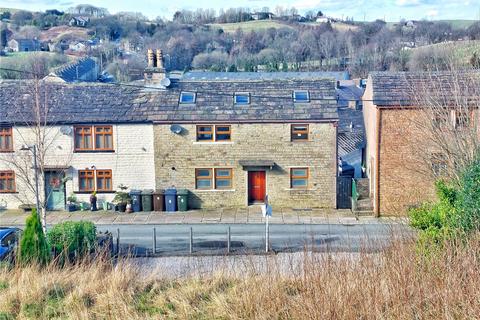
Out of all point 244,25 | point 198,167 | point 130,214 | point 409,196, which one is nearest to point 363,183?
point 409,196

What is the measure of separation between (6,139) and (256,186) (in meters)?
12.0

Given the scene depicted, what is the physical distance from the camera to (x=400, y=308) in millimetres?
8234

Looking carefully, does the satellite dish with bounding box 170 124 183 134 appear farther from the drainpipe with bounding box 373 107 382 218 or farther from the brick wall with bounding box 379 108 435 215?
the brick wall with bounding box 379 108 435 215

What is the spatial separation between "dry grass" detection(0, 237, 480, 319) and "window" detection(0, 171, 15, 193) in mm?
17625

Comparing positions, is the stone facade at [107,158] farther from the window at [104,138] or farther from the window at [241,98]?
the window at [241,98]

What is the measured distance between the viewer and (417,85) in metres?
25.7

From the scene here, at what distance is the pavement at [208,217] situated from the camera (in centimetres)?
2659

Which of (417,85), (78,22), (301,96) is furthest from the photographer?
(78,22)

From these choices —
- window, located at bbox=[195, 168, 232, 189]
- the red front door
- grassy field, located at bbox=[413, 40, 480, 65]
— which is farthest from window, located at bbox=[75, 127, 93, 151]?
grassy field, located at bbox=[413, 40, 480, 65]

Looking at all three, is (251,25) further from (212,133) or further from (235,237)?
(235,237)

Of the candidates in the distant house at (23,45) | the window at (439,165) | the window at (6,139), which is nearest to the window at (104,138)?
the window at (6,139)

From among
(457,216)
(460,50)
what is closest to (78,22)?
(460,50)

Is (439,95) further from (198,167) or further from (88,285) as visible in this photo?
(88,285)

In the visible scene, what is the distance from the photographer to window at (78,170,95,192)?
29.0m
